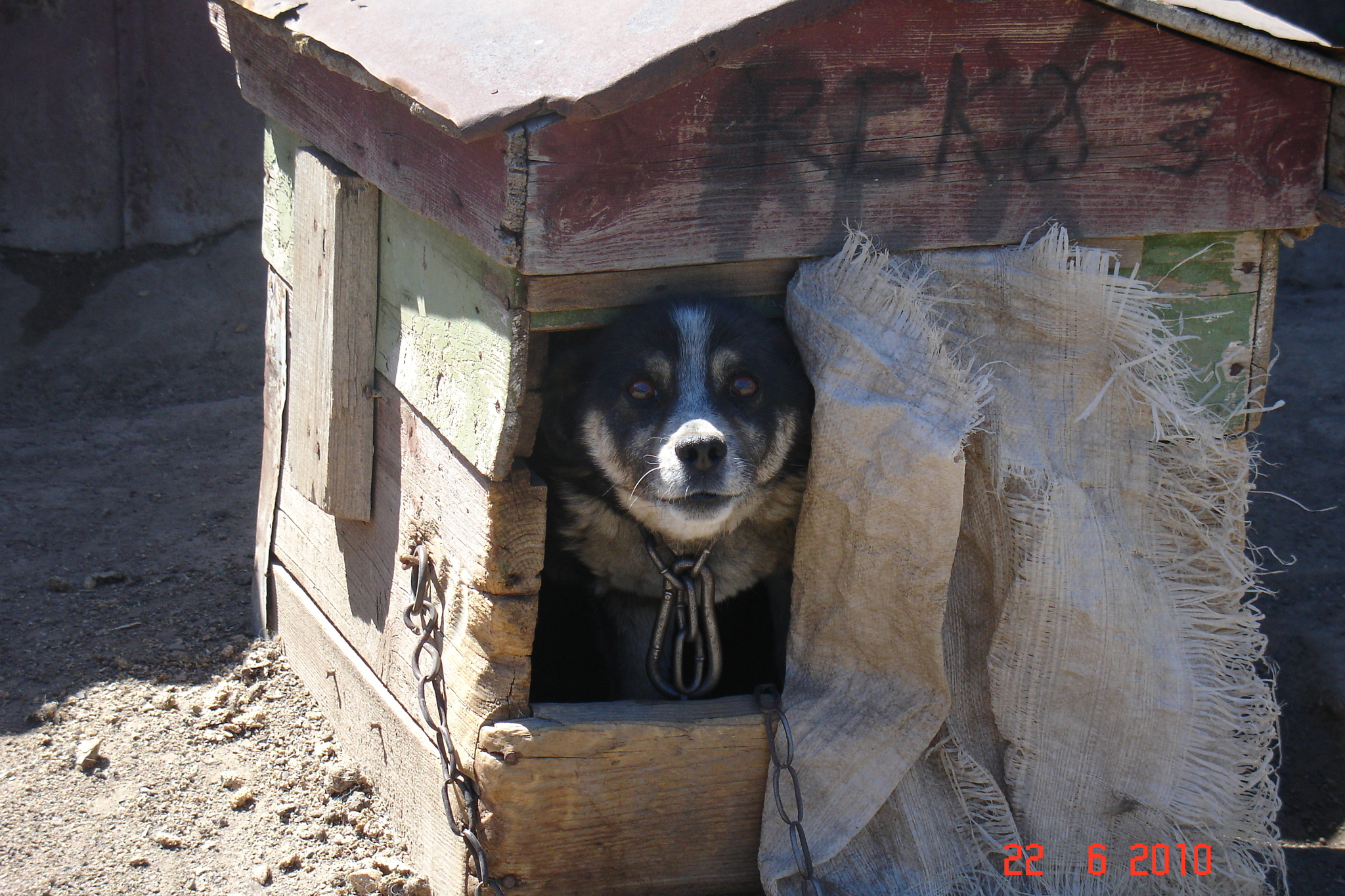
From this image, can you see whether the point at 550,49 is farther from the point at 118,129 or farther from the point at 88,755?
the point at 118,129

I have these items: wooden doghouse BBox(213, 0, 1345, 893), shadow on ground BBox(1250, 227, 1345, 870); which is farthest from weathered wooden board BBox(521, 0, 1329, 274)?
shadow on ground BBox(1250, 227, 1345, 870)

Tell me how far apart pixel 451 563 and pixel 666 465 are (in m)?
0.52

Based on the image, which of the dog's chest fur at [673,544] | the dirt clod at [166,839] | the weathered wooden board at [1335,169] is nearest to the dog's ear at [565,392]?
the dog's chest fur at [673,544]

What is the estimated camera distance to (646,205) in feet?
7.58

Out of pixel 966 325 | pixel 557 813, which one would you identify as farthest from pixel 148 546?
pixel 966 325

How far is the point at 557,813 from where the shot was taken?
2.56 metres

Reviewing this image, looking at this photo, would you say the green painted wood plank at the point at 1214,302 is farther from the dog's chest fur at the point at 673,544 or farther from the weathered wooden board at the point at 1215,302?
the dog's chest fur at the point at 673,544

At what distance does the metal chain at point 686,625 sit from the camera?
2826 millimetres

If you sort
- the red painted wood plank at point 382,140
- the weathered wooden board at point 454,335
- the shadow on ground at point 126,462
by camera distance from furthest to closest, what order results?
the shadow on ground at point 126,462, the weathered wooden board at point 454,335, the red painted wood plank at point 382,140

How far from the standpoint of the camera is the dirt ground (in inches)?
115

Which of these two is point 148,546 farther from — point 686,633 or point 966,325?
point 966,325

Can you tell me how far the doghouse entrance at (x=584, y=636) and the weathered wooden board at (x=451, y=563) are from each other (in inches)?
13.5

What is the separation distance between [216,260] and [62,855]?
174 inches

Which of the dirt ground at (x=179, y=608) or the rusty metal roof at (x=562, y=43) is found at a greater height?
the rusty metal roof at (x=562, y=43)
